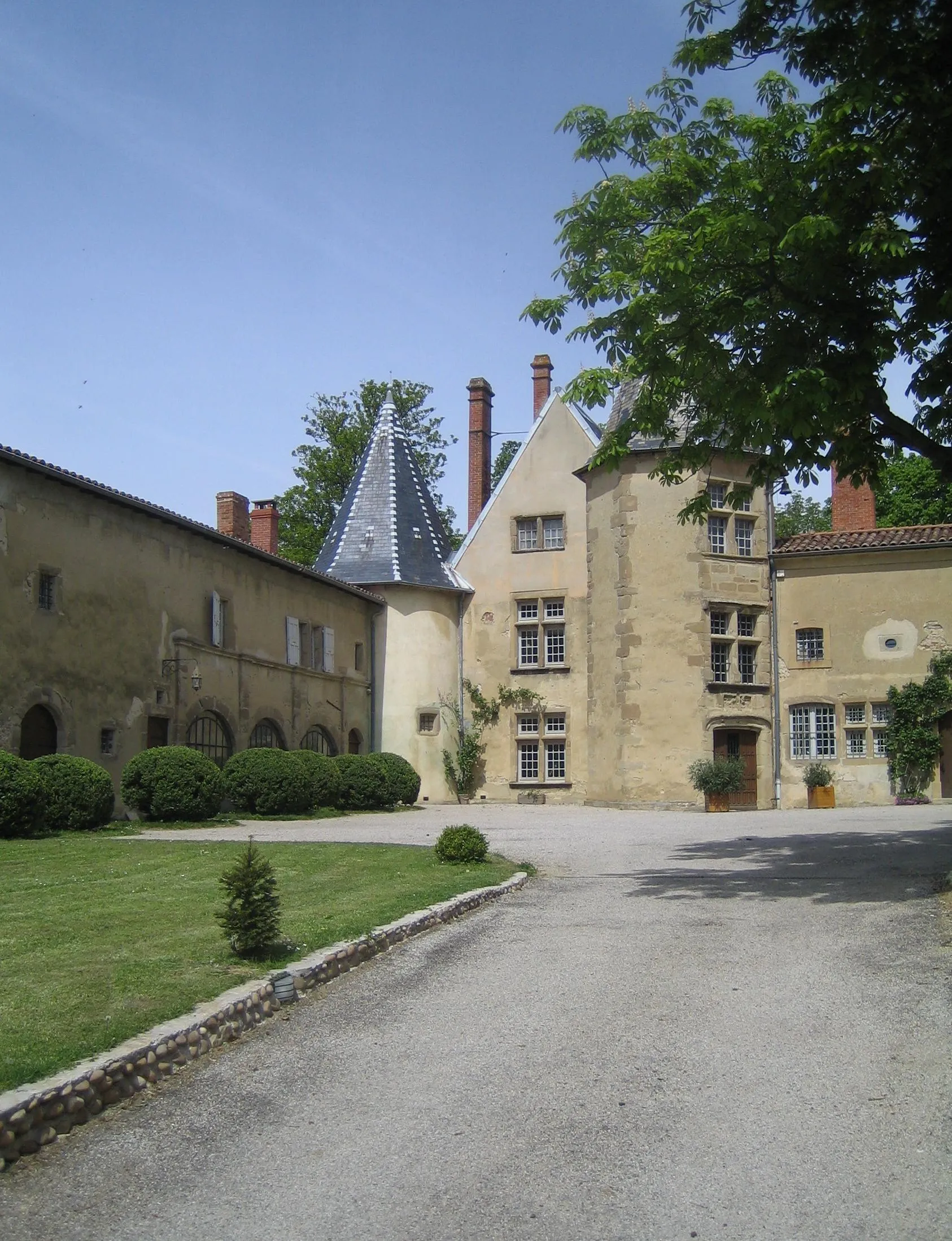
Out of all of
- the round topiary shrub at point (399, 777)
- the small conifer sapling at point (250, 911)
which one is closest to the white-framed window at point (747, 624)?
the round topiary shrub at point (399, 777)

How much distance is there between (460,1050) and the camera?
21.2ft

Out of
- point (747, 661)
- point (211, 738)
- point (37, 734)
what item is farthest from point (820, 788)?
point (37, 734)

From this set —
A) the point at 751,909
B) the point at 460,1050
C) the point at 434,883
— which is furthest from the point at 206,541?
the point at 460,1050

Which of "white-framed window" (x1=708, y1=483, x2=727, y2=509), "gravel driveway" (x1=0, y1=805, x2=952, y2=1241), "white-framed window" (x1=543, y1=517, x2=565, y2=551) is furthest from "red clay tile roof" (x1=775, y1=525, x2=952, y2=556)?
"gravel driveway" (x1=0, y1=805, x2=952, y2=1241)

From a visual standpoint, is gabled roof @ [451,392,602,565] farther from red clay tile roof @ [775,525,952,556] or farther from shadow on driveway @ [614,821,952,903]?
shadow on driveway @ [614,821,952,903]

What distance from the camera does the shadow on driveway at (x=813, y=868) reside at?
11.8 m

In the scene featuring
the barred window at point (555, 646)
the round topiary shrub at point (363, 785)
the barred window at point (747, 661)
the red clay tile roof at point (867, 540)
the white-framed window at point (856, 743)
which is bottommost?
the round topiary shrub at point (363, 785)

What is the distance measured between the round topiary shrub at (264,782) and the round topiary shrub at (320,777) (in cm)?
57

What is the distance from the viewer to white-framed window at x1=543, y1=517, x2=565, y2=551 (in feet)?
114

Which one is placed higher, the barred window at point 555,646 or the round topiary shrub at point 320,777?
the barred window at point 555,646

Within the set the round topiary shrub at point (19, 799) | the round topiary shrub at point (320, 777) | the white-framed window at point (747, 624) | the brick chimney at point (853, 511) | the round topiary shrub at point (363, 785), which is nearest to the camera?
the round topiary shrub at point (19, 799)

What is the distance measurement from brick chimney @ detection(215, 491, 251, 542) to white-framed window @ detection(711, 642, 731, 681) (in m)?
12.6

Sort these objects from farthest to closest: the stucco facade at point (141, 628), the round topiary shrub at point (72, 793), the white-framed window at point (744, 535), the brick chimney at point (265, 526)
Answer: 1. the brick chimney at point (265, 526)
2. the white-framed window at point (744, 535)
3. the stucco facade at point (141, 628)
4. the round topiary shrub at point (72, 793)

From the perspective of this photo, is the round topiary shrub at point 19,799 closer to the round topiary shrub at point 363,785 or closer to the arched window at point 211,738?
the arched window at point 211,738
